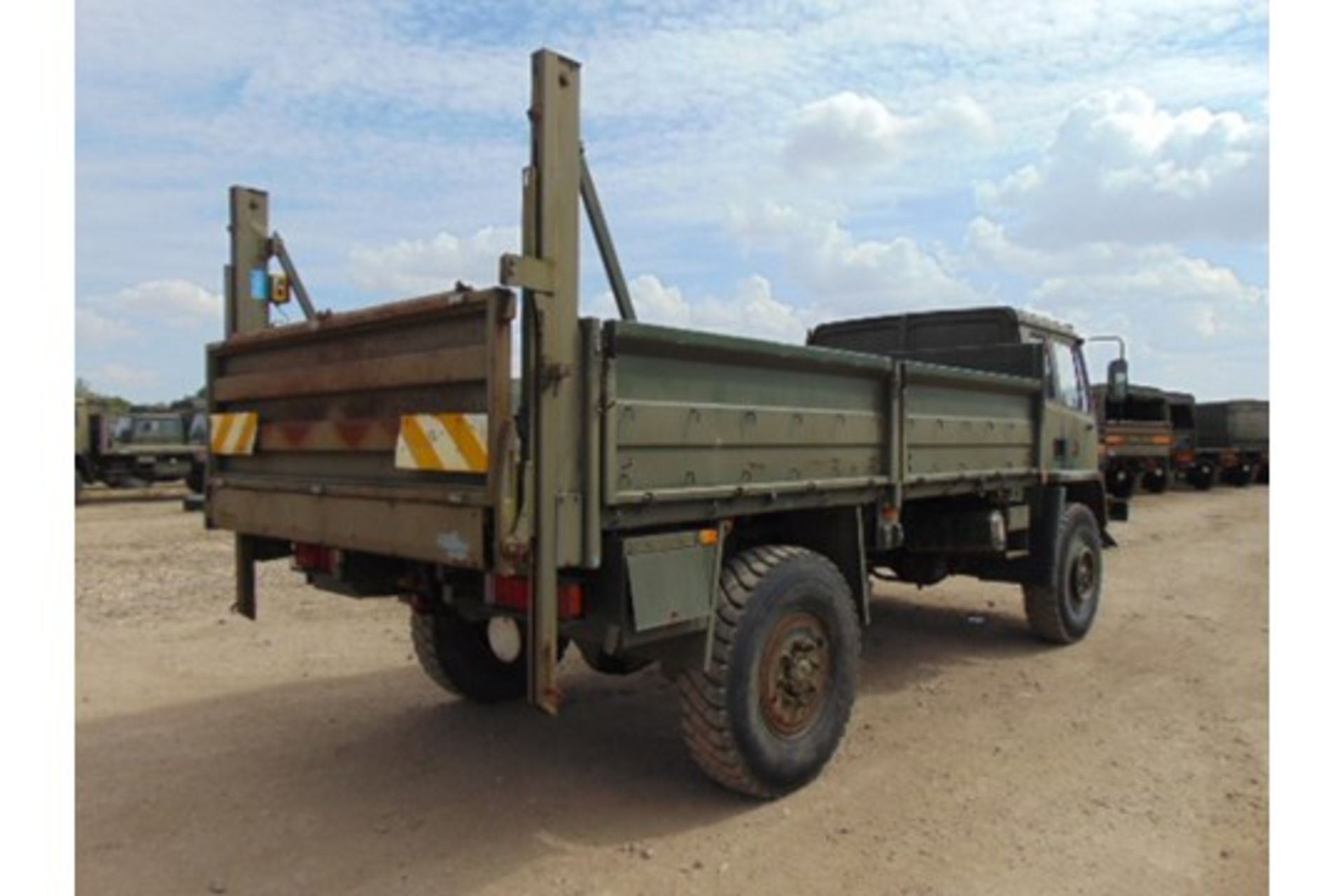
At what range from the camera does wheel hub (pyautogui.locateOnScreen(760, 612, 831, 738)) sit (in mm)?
4328

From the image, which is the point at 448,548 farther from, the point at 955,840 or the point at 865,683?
the point at 865,683

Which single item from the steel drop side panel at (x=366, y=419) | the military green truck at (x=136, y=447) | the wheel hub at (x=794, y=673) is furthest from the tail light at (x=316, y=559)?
the military green truck at (x=136, y=447)

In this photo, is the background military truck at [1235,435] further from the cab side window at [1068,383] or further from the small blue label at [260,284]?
the small blue label at [260,284]

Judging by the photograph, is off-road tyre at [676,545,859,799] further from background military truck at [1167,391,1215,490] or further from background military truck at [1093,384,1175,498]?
background military truck at [1167,391,1215,490]

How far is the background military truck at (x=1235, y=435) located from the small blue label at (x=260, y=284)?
27.9 m

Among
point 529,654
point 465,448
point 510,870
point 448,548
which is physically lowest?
point 510,870

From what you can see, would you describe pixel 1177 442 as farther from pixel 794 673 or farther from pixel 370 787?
pixel 370 787

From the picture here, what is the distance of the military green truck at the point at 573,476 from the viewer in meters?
3.50

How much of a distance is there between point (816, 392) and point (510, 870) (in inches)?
97.8

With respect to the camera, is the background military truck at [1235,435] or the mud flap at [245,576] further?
the background military truck at [1235,435]

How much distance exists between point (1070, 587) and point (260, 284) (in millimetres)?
5960

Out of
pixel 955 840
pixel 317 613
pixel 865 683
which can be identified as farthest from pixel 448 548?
pixel 317 613

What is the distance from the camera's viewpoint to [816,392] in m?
4.69

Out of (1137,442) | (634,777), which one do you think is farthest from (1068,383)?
(1137,442)
